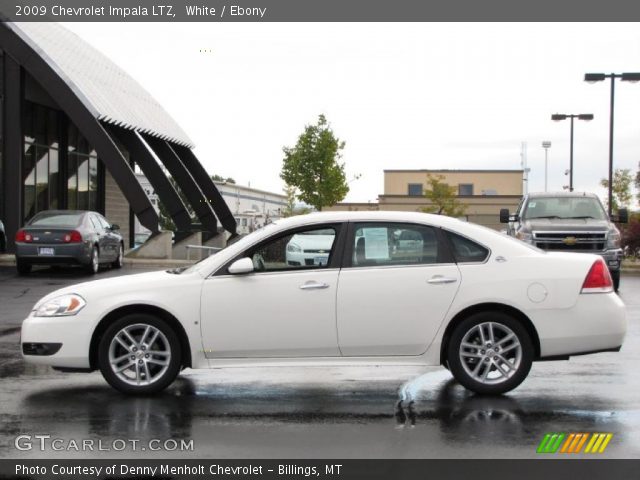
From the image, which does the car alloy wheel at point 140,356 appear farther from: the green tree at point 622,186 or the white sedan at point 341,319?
the green tree at point 622,186

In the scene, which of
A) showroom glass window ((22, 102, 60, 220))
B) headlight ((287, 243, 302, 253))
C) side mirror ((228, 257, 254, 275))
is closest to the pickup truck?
headlight ((287, 243, 302, 253))

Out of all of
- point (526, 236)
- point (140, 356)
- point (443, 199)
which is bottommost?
point (140, 356)

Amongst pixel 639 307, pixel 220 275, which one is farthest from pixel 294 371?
pixel 639 307

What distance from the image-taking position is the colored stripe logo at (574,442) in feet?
20.3

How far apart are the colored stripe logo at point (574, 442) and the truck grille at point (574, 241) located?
12.8 meters

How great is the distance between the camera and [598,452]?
612 centimetres

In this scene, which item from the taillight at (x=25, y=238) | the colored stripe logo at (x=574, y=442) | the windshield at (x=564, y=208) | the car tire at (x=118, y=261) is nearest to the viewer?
the colored stripe logo at (x=574, y=442)

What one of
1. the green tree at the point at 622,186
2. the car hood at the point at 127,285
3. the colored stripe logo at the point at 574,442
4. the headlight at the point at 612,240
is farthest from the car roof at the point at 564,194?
the green tree at the point at 622,186

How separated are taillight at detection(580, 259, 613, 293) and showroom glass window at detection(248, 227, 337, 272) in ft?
7.23

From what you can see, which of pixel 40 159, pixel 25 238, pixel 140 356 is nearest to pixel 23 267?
pixel 25 238

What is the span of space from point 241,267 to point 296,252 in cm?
57

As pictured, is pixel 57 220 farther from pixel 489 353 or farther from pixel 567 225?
pixel 489 353

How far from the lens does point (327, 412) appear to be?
734 centimetres

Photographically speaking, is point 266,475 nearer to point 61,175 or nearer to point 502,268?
point 502,268
